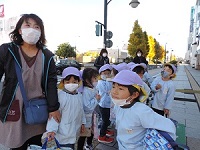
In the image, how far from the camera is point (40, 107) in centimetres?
178

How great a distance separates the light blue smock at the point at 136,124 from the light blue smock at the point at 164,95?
1849 mm

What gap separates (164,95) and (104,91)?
1.13m

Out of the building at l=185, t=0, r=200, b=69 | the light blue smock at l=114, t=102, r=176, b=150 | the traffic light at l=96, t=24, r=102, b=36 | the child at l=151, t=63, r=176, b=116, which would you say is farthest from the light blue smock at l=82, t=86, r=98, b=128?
the building at l=185, t=0, r=200, b=69

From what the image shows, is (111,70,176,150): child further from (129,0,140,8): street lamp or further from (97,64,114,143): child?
(129,0,140,8): street lamp

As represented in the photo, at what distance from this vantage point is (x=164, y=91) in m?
3.45

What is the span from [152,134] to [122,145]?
412 millimetres

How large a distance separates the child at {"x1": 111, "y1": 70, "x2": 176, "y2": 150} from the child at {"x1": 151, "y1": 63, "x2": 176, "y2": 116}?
1.76 m

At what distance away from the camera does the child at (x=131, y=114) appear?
1645mm

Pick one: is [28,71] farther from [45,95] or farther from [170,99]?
[170,99]

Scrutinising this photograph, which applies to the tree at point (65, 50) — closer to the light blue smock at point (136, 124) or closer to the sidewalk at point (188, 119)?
the sidewalk at point (188, 119)

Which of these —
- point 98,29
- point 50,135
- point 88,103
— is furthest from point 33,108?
point 98,29

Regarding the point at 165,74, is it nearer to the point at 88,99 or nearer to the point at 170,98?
the point at 170,98

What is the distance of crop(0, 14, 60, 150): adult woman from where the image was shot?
5.57 ft

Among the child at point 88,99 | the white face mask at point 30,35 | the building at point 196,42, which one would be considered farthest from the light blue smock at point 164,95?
the building at point 196,42
